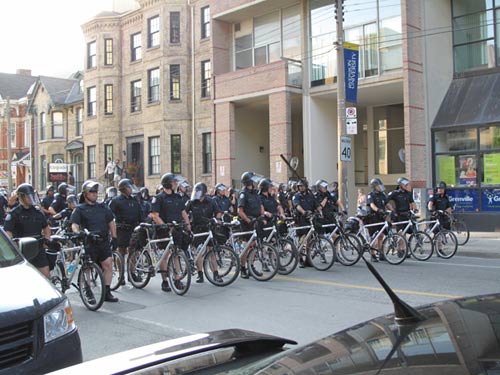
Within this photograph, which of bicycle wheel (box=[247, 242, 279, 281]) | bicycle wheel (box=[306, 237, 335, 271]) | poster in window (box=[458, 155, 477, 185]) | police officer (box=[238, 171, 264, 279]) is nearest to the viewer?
bicycle wheel (box=[247, 242, 279, 281])

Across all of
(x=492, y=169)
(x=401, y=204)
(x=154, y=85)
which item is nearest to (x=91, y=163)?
(x=154, y=85)

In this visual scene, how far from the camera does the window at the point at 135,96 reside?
29.8 metres

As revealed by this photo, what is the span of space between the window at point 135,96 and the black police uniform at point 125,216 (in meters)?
20.5

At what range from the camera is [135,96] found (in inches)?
1182

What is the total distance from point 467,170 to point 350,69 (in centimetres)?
574

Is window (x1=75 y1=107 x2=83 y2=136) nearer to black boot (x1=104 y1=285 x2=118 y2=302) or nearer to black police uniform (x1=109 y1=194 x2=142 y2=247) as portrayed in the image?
black police uniform (x1=109 y1=194 x2=142 y2=247)

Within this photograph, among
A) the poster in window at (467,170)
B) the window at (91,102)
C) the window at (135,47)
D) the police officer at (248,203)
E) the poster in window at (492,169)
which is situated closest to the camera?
the police officer at (248,203)

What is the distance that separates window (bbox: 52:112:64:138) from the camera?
37.8 meters

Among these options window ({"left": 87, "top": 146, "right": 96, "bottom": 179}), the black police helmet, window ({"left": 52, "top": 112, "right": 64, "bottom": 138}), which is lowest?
the black police helmet

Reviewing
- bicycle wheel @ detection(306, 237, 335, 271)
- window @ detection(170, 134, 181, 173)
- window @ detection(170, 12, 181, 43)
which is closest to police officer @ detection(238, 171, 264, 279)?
bicycle wheel @ detection(306, 237, 335, 271)

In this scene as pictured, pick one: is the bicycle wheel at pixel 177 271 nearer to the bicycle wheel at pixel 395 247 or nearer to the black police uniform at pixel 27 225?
the black police uniform at pixel 27 225

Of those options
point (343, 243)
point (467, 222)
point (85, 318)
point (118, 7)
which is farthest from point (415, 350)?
point (118, 7)

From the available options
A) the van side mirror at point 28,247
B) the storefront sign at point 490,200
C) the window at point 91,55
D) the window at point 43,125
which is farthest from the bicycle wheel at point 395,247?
the window at point 43,125

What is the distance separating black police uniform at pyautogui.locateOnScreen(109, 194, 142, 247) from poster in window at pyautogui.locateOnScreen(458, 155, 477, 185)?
1255cm
